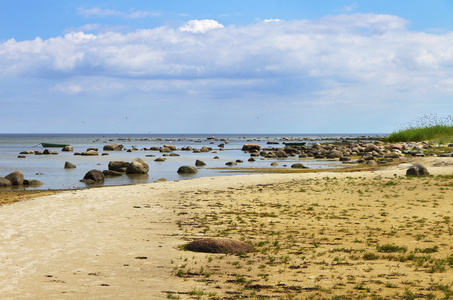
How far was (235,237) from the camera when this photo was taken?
13.3m

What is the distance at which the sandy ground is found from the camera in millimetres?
8602

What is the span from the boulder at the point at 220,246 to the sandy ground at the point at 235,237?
11.7 inches

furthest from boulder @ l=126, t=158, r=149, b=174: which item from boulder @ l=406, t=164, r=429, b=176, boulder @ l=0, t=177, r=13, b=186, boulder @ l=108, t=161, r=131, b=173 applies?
boulder @ l=406, t=164, r=429, b=176

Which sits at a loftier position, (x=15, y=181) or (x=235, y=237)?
(x=235, y=237)

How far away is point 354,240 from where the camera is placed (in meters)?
12.8

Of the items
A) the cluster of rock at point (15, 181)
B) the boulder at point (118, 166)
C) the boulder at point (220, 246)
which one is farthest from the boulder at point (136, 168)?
the boulder at point (220, 246)

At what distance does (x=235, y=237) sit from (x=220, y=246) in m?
1.84

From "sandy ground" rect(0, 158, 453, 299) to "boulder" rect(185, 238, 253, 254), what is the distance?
0.30 meters

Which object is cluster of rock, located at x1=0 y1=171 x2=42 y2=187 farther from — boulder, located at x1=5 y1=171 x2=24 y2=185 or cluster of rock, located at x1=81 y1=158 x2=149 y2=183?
cluster of rock, located at x1=81 y1=158 x2=149 y2=183

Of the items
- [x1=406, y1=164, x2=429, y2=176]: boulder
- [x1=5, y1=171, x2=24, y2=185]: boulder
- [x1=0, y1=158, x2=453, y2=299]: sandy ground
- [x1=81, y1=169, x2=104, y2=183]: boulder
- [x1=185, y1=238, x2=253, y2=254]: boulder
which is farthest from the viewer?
[x1=81, y1=169, x2=104, y2=183]: boulder

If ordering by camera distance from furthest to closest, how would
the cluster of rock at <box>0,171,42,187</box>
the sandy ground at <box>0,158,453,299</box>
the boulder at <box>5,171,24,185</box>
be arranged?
the boulder at <box>5,171,24,185</box> → the cluster of rock at <box>0,171,42,187</box> → the sandy ground at <box>0,158,453,299</box>

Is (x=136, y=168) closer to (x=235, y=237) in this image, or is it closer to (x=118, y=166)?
(x=118, y=166)

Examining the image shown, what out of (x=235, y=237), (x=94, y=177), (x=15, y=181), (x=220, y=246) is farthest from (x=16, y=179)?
(x=220, y=246)

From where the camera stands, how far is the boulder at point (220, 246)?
11508 mm
